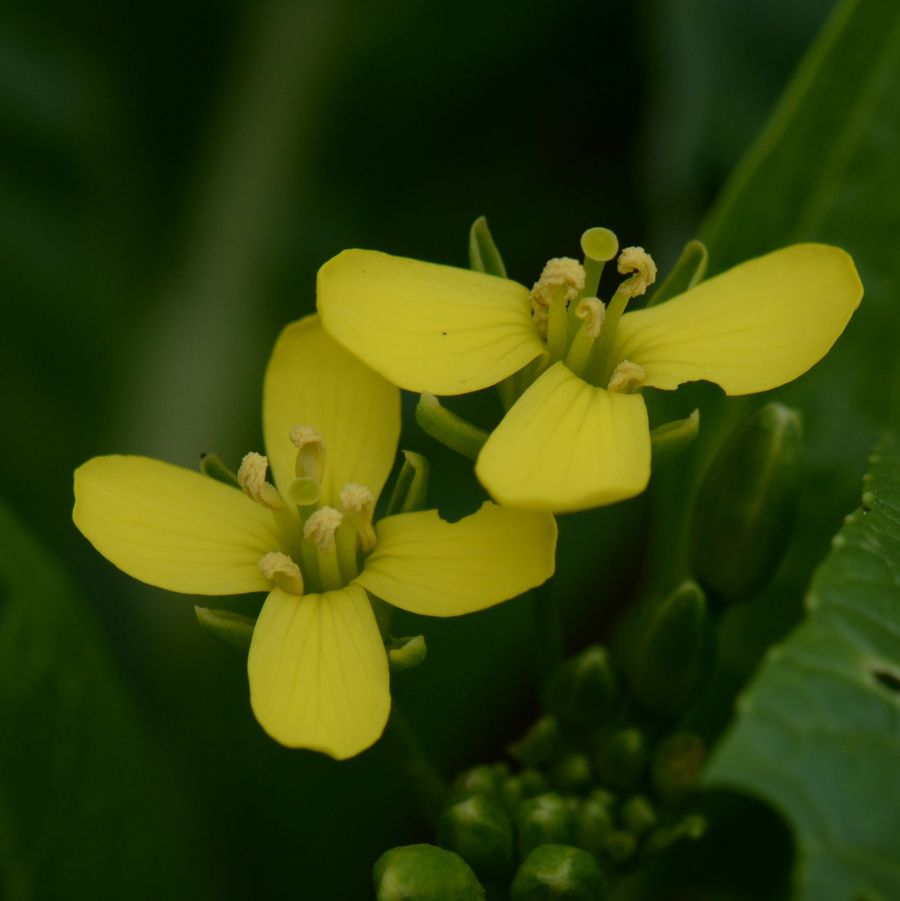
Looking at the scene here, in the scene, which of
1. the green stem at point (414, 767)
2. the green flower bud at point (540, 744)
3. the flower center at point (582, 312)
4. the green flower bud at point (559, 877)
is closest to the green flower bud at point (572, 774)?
the green flower bud at point (540, 744)

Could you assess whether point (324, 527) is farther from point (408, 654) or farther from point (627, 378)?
point (627, 378)

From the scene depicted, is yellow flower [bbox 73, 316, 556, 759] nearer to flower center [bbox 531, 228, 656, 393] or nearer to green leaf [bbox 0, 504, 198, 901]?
flower center [bbox 531, 228, 656, 393]

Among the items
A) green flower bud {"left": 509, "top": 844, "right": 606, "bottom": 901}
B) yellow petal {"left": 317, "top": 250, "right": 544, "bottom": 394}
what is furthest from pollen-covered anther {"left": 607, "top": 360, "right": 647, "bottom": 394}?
green flower bud {"left": 509, "top": 844, "right": 606, "bottom": 901}

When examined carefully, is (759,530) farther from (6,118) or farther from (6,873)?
(6,118)

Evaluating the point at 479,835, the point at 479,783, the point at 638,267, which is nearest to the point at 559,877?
the point at 479,835

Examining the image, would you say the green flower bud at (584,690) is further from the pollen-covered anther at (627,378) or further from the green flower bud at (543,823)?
the pollen-covered anther at (627,378)

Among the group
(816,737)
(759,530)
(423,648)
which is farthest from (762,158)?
(816,737)
